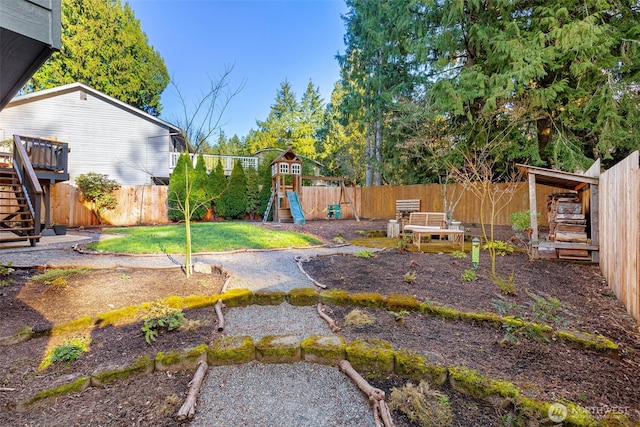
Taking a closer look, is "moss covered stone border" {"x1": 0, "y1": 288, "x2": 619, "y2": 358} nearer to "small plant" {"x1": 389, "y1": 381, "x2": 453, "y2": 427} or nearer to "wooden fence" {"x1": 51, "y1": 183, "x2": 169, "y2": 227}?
"small plant" {"x1": 389, "y1": 381, "x2": 453, "y2": 427}

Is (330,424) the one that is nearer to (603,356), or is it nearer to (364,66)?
(603,356)

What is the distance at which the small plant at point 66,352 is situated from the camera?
8.08 ft

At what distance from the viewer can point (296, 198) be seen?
13.5 metres

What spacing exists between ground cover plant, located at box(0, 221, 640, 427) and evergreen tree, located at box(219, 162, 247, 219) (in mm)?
10936

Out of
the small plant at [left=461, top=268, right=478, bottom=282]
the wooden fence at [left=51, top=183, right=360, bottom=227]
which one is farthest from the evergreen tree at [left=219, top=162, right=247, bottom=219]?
the small plant at [left=461, top=268, right=478, bottom=282]

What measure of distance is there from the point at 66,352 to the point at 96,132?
1679cm

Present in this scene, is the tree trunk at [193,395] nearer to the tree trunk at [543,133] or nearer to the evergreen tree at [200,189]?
the tree trunk at [543,133]

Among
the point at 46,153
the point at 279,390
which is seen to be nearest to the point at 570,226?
the point at 279,390

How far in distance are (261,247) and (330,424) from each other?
18.6 ft

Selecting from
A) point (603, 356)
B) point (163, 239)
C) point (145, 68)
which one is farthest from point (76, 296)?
point (145, 68)

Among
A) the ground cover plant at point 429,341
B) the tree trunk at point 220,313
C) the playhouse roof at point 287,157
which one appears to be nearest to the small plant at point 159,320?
the ground cover plant at point 429,341

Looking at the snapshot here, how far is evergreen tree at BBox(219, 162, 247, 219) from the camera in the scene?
15.3 m

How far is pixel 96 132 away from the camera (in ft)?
50.6

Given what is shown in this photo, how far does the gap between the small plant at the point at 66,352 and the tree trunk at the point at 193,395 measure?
104cm
